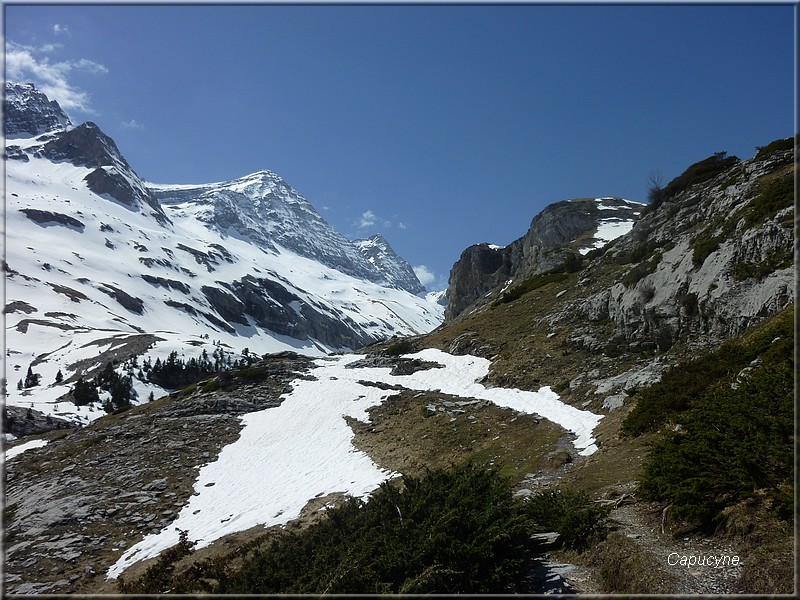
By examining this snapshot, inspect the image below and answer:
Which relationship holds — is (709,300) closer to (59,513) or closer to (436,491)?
(436,491)

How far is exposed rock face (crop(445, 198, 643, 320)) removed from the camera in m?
82.8

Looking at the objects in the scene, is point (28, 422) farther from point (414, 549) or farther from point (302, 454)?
point (414, 549)

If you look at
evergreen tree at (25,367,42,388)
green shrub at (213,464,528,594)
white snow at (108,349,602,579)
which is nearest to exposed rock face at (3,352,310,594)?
white snow at (108,349,602,579)

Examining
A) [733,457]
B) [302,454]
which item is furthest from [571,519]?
[302,454]

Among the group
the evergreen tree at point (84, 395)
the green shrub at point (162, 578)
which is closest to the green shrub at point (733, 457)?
the green shrub at point (162, 578)

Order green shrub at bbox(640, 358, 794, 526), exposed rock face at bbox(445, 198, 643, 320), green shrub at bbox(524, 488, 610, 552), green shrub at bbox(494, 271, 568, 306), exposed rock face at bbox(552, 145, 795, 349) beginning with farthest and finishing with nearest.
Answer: exposed rock face at bbox(445, 198, 643, 320), green shrub at bbox(494, 271, 568, 306), exposed rock face at bbox(552, 145, 795, 349), green shrub at bbox(524, 488, 610, 552), green shrub at bbox(640, 358, 794, 526)

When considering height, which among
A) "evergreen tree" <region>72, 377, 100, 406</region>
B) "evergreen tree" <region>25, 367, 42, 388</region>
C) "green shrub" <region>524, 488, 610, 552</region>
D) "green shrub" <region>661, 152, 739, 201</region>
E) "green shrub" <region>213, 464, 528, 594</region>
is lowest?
"green shrub" <region>524, 488, 610, 552</region>

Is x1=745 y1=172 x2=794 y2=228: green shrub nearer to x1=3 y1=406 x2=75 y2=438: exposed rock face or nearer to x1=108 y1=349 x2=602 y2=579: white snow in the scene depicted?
x1=108 y1=349 x2=602 y2=579: white snow

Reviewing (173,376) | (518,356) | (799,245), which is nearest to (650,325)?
(518,356)

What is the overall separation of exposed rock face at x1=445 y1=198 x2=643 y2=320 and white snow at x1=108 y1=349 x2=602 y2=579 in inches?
1703

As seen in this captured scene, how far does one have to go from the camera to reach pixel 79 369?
107438 mm

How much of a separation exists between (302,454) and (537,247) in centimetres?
7511

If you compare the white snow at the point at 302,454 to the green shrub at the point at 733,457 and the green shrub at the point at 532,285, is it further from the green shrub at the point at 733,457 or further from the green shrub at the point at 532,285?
the green shrub at the point at 532,285

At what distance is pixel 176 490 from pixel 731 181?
41.1 meters
